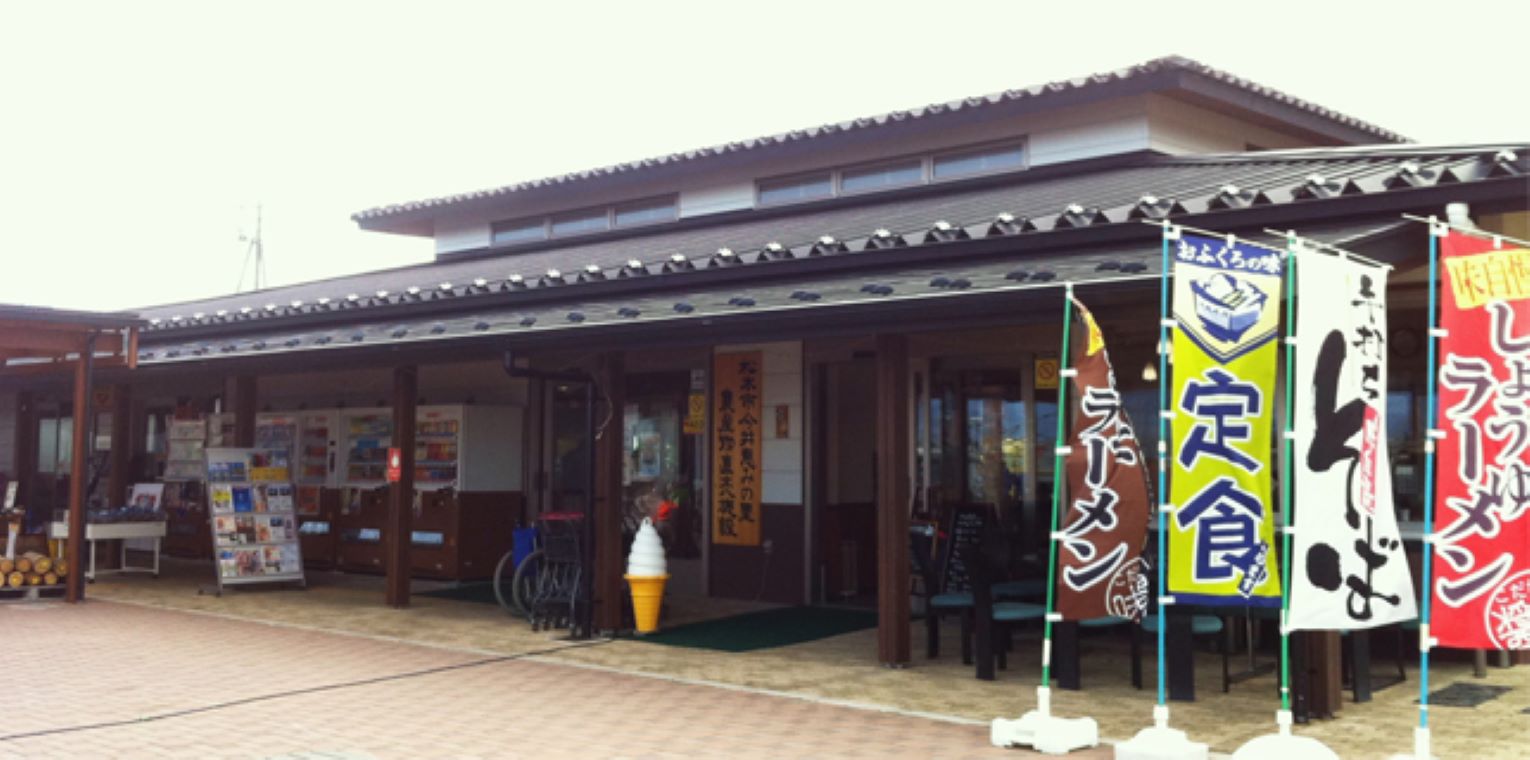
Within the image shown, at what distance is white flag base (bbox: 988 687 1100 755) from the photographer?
20.6 ft

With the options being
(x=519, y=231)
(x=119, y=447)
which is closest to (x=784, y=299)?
(x=519, y=231)

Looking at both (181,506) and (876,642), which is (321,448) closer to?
(181,506)

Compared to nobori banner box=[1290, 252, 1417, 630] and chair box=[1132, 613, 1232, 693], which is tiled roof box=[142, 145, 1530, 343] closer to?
nobori banner box=[1290, 252, 1417, 630]

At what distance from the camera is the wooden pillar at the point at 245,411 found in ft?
47.7

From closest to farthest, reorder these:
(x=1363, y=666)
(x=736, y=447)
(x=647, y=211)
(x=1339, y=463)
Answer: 1. (x=1339, y=463)
2. (x=1363, y=666)
3. (x=736, y=447)
4. (x=647, y=211)

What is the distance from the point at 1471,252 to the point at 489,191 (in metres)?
12.3

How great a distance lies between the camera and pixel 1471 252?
5.53 metres

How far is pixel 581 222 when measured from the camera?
15.5 metres

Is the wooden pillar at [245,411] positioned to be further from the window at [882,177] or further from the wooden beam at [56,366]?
the window at [882,177]

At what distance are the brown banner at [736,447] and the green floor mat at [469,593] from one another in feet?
8.03

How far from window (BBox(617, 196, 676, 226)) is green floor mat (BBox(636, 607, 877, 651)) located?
499 cm

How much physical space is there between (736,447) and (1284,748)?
744 centimetres

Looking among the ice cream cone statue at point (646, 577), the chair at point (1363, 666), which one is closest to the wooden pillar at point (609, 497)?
the ice cream cone statue at point (646, 577)

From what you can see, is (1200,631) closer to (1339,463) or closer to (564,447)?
(1339,463)
